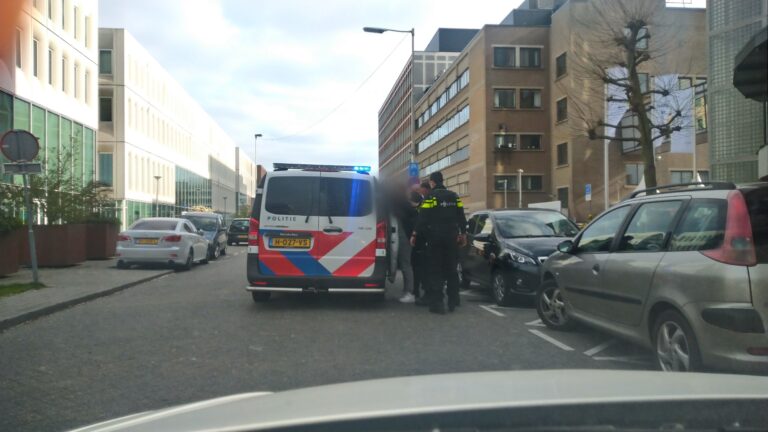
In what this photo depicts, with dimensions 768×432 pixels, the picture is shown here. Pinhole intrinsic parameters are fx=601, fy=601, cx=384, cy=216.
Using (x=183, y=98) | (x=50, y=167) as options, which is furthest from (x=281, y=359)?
(x=183, y=98)

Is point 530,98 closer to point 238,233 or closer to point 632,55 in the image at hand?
point 238,233

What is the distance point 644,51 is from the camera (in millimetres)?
21125

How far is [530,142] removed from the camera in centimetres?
4600

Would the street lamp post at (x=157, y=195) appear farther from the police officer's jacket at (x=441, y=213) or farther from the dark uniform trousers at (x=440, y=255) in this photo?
the dark uniform trousers at (x=440, y=255)

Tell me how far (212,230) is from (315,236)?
13.7 meters

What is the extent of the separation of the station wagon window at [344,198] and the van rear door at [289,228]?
14cm

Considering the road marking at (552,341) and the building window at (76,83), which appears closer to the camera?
the road marking at (552,341)

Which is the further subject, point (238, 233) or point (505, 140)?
point (505, 140)

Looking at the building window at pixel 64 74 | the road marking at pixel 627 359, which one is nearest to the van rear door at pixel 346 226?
the road marking at pixel 627 359

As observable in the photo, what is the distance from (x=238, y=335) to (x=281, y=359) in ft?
4.57

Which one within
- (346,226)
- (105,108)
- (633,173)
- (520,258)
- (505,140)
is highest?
(105,108)

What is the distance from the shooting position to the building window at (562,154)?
139ft

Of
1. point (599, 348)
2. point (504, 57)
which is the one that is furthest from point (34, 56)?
point (504, 57)

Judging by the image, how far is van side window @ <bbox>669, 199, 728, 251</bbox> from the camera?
175 inches
